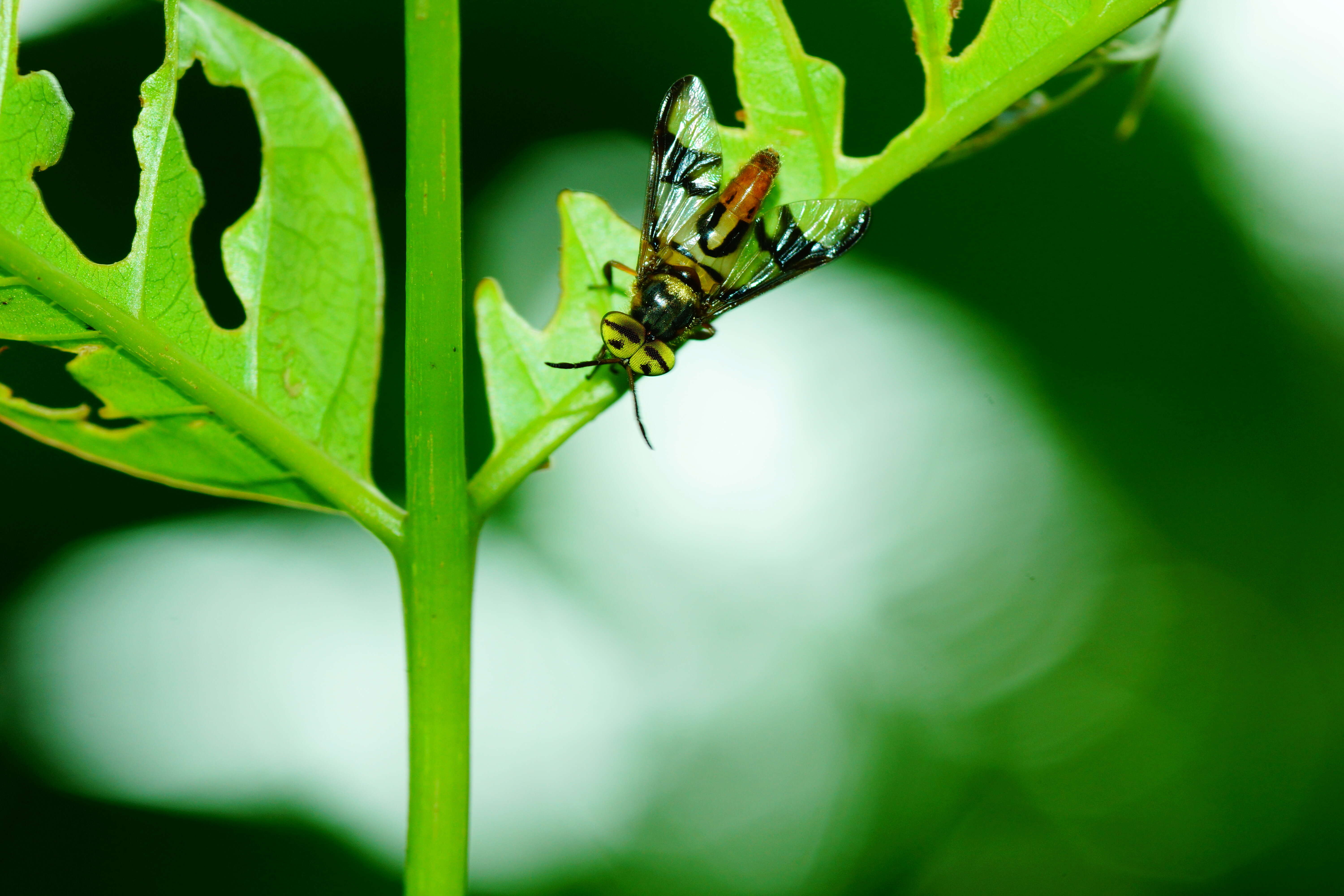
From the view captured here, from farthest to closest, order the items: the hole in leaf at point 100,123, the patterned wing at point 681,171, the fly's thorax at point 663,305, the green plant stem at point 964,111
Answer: the hole in leaf at point 100,123 → the patterned wing at point 681,171 → the fly's thorax at point 663,305 → the green plant stem at point 964,111

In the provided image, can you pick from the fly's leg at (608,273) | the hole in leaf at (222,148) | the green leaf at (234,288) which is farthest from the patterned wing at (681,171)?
the hole in leaf at (222,148)

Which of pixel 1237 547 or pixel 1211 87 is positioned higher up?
pixel 1211 87

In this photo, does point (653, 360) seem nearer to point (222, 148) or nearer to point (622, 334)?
point (622, 334)

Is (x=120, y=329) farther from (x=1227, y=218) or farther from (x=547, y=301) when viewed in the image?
(x=1227, y=218)

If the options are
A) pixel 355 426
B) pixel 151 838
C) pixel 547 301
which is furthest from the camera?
pixel 547 301

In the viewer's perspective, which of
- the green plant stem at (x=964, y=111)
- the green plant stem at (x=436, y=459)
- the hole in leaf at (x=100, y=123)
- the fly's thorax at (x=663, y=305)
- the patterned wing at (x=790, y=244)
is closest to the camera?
the green plant stem at (x=436, y=459)

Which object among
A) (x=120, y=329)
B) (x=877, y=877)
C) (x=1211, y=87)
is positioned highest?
(x=1211, y=87)

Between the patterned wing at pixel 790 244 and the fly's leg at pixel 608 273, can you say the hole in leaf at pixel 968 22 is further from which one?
the fly's leg at pixel 608 273

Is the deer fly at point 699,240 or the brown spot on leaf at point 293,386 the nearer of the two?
the brown spot on leaf at point 293,386

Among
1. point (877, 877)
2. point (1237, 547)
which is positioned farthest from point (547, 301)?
point (1237, 547)
